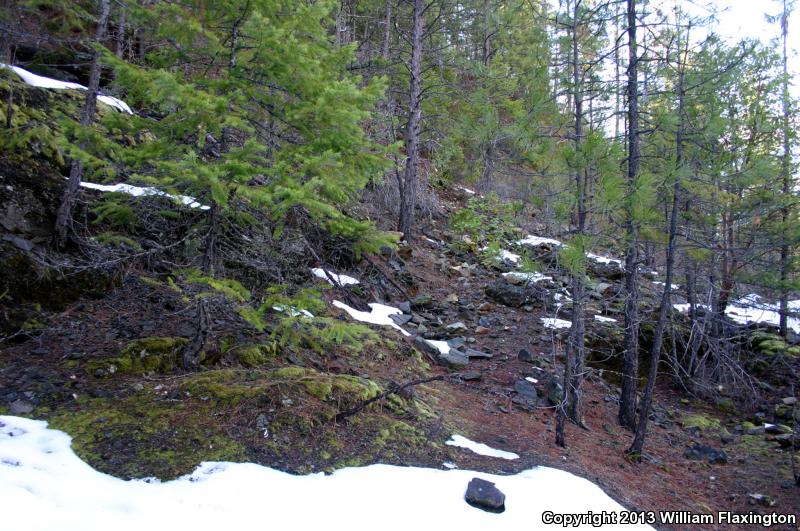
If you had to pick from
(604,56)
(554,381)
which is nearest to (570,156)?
(604,56)

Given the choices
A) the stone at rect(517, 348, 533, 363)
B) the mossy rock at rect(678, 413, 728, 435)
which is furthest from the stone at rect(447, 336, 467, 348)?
the mossy rock at rect(678, 413, 728, 435)

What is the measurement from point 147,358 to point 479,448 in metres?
4.48

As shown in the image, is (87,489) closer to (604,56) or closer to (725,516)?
(725,516)

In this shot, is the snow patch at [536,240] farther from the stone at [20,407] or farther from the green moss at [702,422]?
the stone at [20,407]

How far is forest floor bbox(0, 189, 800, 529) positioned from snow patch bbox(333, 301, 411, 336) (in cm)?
81

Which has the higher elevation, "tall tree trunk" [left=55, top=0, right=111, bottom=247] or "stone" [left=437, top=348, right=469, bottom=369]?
"tall tree trunk" [left=55, top=0, right=111, bottom=247]

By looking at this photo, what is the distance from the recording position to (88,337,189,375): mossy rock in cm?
562

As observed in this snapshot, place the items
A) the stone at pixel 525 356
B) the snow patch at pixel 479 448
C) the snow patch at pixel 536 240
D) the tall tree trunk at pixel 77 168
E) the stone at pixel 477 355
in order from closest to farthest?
the snow patch at pixel 479 448 < the tall tree trunk at pixel 77 168 < the stone at pixel 477 355 < the stone at pixel 525 356 < the snow patch at pixel 536 240

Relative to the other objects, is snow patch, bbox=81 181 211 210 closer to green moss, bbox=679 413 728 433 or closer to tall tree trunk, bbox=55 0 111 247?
tall tree trunk, bbox=55 0 111 247

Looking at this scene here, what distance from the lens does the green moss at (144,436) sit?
4.00 metres

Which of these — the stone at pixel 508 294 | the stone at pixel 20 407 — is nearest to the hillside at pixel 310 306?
the stone at pixel 20 407

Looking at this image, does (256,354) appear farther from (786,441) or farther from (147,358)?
(786,441)

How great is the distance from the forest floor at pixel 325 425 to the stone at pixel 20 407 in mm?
16

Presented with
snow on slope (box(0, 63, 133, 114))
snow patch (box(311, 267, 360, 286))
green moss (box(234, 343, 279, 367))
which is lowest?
green moss (box(234, 343, 279, 367))
